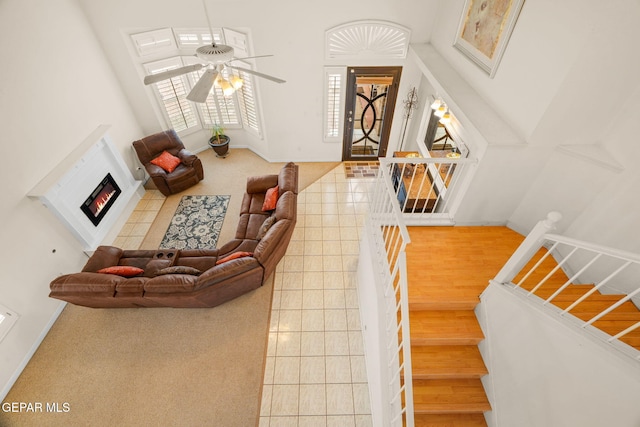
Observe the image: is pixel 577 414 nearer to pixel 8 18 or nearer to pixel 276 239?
pixel 276 239

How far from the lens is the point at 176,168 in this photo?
21.4ft

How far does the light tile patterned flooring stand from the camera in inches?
144

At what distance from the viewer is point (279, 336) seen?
4.29m

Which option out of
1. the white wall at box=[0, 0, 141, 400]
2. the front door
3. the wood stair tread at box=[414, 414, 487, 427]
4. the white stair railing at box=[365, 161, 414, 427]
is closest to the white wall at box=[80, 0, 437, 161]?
the front door

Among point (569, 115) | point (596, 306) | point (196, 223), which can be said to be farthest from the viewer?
point (196, 223)

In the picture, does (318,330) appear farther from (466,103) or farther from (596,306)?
(466,103)

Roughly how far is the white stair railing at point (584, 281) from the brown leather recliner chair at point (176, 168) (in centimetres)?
607

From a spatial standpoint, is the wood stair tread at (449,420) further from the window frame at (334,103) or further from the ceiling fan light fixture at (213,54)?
the window frame at (334,103)

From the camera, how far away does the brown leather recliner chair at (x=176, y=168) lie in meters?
6.26

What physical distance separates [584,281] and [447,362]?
190 centimetres

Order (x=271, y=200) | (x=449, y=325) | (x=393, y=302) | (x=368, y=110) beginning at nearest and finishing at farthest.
Answer: (x=393, y=302)
(x=449, y=325)
(x=271, y=200)
(x=368, y=110)

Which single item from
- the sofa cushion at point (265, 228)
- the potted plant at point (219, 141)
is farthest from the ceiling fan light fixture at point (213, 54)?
the potted plant at point (219, 141)

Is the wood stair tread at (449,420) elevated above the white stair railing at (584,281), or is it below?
below

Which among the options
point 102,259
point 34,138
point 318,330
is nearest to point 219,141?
point 34,138
